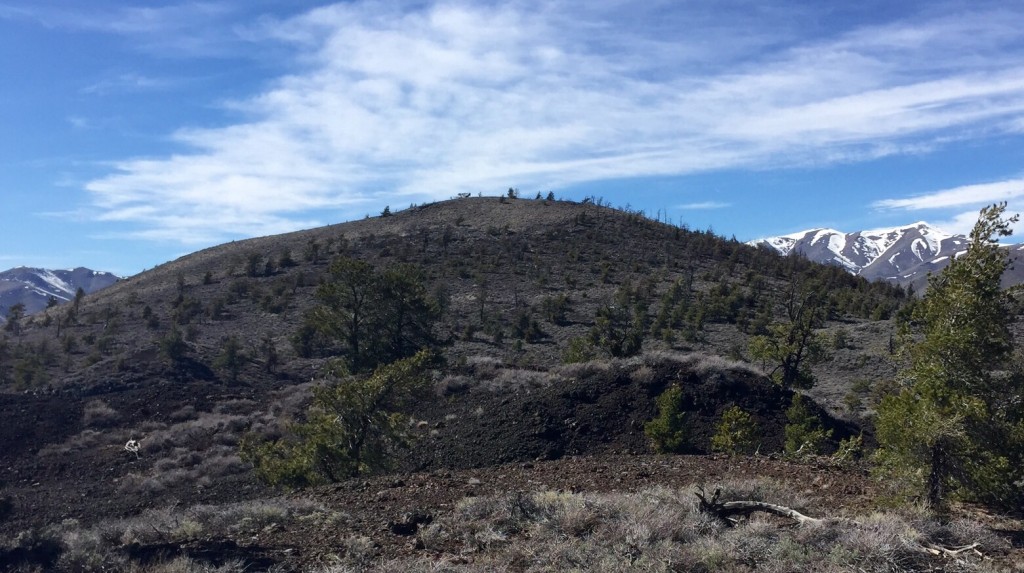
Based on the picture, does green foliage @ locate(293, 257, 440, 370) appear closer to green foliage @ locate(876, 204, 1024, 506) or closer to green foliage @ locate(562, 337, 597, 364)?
green foliage @ locate(562, 337, 597, 364)

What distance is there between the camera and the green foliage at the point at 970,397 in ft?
24.0

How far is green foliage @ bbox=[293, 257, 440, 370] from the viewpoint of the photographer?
24703 mm

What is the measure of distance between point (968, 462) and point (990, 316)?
1.46 metres

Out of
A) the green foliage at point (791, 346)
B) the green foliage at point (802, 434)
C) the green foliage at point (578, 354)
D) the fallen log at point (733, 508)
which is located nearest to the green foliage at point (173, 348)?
the green foliage at point (578, 354)

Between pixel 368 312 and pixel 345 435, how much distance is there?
10.7 metres

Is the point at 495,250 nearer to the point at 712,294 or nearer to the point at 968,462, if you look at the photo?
the point at 712,294

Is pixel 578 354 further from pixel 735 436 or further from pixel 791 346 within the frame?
pixel 735 436

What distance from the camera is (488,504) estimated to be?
8773mm

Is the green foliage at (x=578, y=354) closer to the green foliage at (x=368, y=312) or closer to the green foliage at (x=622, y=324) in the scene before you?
the green foliage at (x=622, y=324)

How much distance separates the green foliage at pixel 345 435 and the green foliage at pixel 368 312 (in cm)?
920

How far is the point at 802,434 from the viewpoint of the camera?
1509cm

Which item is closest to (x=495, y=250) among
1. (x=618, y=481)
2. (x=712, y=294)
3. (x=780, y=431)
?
(x=712, y=294)

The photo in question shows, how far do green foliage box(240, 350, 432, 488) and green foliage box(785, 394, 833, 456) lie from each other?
7677 millimetres

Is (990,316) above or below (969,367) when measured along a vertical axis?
above
